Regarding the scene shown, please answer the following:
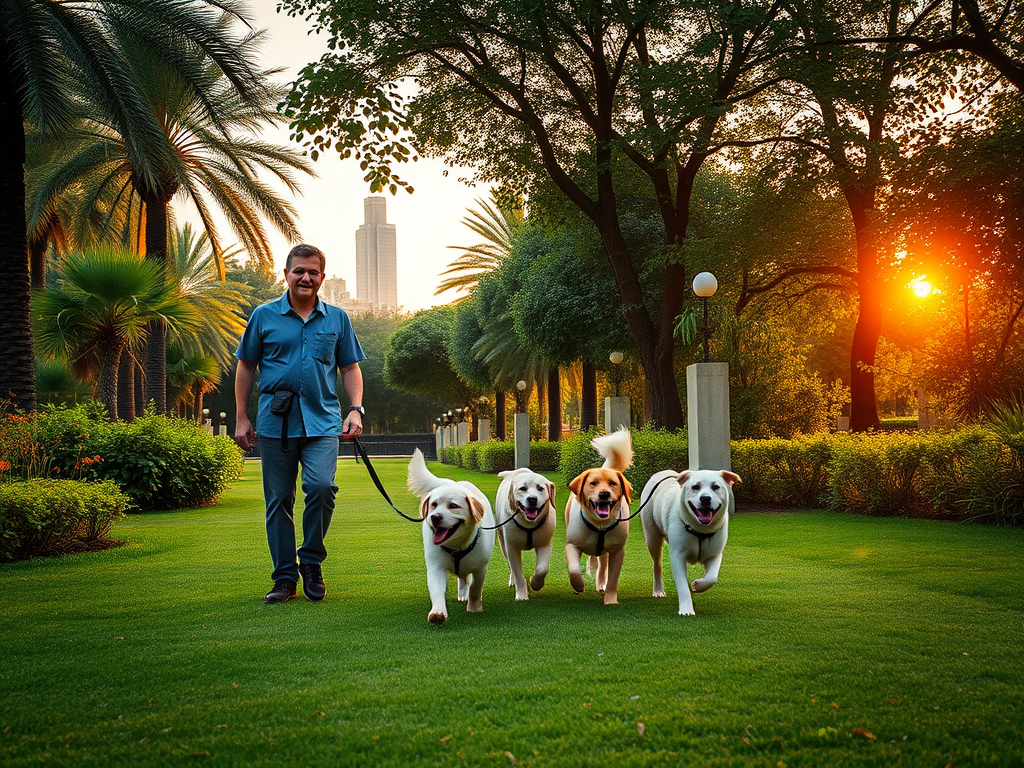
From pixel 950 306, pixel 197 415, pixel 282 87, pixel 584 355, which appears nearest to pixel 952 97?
pixel 950 306

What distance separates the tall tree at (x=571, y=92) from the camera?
1404 centimetres

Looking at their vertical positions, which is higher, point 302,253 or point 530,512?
point 302,253

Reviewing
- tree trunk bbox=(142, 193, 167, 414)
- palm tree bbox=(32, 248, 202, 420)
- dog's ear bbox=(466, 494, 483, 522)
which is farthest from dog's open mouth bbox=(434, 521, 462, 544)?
tree trunk bbox=(142, 193, 167, 414)

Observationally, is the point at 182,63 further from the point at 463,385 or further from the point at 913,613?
the point at 463,385

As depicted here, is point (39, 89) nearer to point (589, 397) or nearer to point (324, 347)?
point (324, 347)

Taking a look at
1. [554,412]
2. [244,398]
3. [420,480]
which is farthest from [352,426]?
[554,412]

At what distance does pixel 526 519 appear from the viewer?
544 cm

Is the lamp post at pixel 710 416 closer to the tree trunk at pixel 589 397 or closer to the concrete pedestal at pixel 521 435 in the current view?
the concrete pedestal at pixel 521 435

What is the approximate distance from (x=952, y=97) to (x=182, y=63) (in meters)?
15.0

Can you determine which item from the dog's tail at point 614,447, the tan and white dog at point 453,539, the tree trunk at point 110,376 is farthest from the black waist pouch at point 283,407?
the tree trunk at point 110,376

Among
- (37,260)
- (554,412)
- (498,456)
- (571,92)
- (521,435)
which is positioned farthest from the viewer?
(554,412)

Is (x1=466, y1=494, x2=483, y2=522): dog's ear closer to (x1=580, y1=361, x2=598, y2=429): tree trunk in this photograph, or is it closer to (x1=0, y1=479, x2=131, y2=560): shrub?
(x1=0, y1=479, x2=131, y2=560): shrub

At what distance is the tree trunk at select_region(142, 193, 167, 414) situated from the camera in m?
18.9

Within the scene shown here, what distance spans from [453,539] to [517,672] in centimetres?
134
